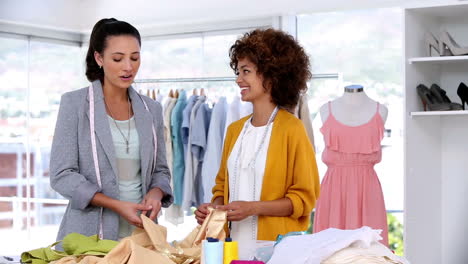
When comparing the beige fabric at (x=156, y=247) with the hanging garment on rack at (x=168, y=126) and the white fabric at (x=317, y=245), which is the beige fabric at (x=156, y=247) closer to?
the white fabric at (x=317, y=245)

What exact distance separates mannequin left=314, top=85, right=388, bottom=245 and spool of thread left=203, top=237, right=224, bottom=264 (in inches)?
86.2

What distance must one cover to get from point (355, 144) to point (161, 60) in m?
2.33

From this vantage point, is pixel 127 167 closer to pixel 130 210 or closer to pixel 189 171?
pixel 130 210

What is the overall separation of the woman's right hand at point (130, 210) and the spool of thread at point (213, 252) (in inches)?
17.6

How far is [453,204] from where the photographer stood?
467 cm

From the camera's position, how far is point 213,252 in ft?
6.94

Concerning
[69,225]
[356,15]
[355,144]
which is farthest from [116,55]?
[356,15]

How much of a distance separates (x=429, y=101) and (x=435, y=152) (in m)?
0.44

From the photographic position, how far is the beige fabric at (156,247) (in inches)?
83.3

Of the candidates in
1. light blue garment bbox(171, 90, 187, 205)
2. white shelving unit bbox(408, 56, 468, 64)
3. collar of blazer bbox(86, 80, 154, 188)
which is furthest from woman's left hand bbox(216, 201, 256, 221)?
light blue garment bbox(171, 90, 187, 205)

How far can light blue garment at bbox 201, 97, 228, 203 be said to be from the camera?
195 inches

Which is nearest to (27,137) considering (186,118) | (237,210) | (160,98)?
(160,98)

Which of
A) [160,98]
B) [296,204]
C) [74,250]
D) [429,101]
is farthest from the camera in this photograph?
[160,98]

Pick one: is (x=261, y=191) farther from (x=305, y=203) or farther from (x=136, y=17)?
(x=136, y=17)
